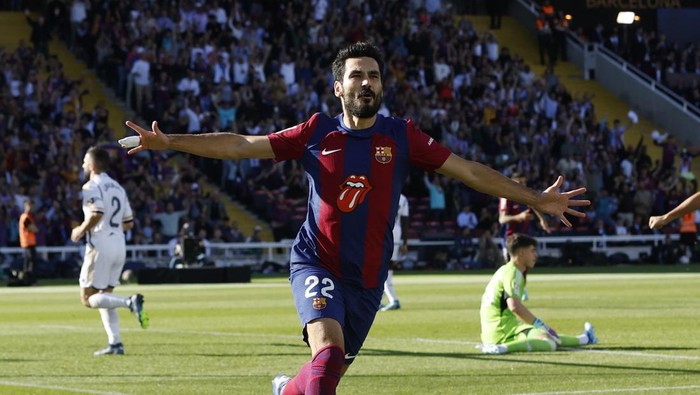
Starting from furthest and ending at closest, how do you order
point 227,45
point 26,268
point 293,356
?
point 227,45 → point 26,268 → point 293,356

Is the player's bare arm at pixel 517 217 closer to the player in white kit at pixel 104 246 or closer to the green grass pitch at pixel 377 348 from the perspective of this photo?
the green grass pitch at pixel 377 348

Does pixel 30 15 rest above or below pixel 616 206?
above

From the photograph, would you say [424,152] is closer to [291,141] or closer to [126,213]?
[291,141]

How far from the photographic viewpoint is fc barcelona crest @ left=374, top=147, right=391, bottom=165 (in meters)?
9.09

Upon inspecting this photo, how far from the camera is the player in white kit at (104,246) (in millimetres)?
16625

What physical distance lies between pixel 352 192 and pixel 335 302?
677 mm

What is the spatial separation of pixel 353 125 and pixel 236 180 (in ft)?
111

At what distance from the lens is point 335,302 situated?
29.3 feet

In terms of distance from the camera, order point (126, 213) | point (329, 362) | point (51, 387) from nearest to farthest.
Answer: point (329, 362), point (51, 387), point (126, 213)

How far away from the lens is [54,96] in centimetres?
4103

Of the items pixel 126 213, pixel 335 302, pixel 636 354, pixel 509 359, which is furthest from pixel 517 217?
pixel 335 302

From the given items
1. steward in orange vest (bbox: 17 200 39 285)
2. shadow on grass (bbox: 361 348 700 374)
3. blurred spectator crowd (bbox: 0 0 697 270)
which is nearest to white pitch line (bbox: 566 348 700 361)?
shadow on grass (bbox: 361 348 700 374)

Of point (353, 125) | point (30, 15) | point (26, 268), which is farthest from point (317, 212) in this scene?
point (30, 15)

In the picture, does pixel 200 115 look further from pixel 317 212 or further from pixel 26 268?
pixel 317 212
